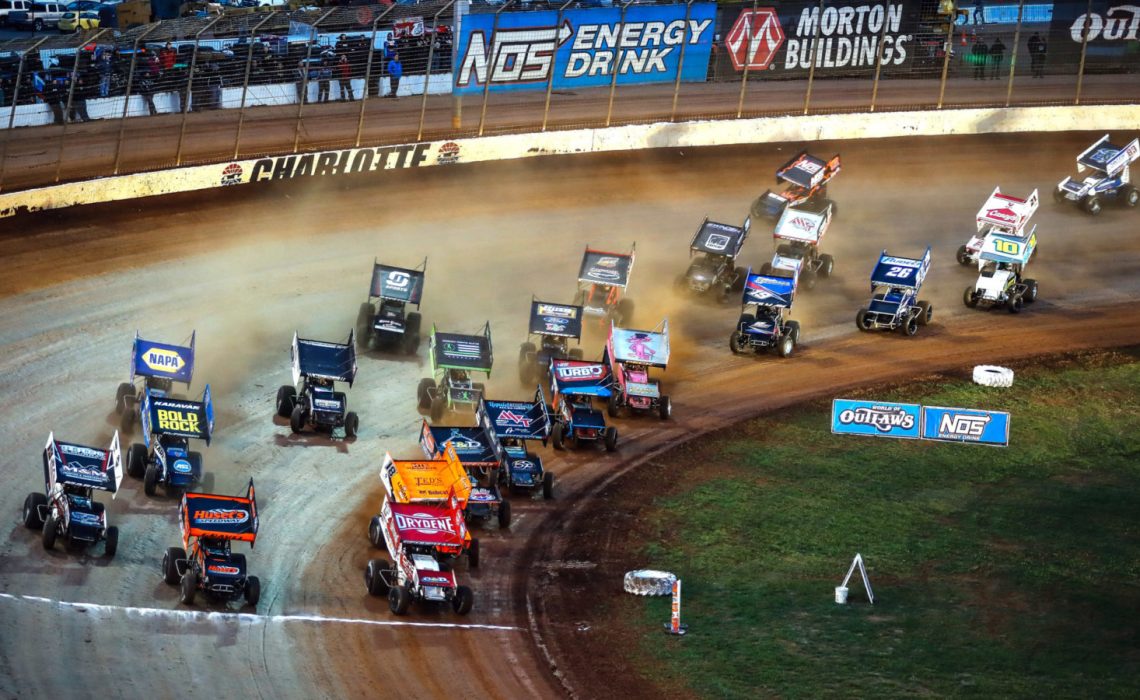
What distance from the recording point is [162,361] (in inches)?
1255

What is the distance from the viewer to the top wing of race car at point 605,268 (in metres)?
37.9

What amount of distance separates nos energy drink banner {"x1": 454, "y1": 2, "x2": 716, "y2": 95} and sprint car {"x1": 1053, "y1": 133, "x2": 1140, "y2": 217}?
1271cm

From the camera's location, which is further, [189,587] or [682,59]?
[682,59]

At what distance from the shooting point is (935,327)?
40688 mm

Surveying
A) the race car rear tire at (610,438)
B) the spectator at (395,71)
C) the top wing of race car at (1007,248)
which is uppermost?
the spectator at (395,71)

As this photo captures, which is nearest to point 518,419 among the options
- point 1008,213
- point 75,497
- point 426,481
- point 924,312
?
point 426,481

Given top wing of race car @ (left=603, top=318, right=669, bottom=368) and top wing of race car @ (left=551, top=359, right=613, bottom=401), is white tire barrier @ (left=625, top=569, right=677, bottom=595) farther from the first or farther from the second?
top wing of race car @ (left=603, top=318, right=669, bottom=368)

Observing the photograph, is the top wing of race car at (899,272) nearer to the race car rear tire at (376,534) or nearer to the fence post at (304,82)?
the race car rear tire at (376,534)

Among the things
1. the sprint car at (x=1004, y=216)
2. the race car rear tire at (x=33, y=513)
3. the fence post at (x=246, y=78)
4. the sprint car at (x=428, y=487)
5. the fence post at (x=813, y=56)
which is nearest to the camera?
the race car rear tire at (x=33, y=513)

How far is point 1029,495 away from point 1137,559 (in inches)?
123

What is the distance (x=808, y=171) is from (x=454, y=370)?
15.4m

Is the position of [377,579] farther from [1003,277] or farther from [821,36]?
[821,36]

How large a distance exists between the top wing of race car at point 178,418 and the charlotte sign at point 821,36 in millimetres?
28203

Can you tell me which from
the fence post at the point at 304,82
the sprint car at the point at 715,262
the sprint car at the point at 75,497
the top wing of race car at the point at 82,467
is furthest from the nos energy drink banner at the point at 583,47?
the sprint car at the point at 75,497
